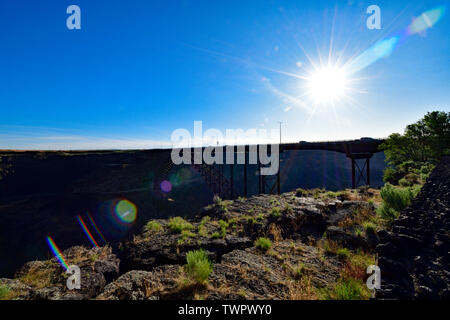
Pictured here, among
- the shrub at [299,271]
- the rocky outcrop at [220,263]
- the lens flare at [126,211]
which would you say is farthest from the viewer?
the lens flare at [126,211]

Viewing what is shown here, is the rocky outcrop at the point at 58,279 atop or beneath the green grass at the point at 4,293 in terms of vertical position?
beneath

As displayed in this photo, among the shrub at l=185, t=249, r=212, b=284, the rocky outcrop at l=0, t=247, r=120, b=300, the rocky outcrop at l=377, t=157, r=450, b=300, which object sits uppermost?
the rocky outcrop at l=377, t=157, r=450, b=300

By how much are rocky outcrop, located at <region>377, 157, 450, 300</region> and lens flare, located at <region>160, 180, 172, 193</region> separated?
149 ft

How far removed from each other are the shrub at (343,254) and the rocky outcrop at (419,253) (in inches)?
49.7

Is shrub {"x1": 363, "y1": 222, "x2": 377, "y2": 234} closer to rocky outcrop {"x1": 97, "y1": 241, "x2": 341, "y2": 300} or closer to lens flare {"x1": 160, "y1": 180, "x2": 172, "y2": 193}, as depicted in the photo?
rocky outcrop {"x1": 97, "y1": 241, "x2": 341, "y2": 300}

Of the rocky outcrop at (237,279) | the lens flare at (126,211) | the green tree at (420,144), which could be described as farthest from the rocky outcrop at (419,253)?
the lens flare at (126,211)

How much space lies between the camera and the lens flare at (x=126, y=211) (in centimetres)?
3688

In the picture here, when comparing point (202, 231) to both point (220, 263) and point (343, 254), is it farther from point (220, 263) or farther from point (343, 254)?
point (343, 254)

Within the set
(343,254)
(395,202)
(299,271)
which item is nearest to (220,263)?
(299,271)

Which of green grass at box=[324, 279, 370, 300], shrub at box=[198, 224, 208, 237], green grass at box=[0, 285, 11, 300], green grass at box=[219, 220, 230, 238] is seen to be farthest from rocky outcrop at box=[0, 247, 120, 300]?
green grass at box=[324, 279, 370, 300]

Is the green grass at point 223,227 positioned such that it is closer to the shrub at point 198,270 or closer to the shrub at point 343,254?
the shrub at point 198,270

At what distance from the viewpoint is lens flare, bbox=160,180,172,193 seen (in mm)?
45094

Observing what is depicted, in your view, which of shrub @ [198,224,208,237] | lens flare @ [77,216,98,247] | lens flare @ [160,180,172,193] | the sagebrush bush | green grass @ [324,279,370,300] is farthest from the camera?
lens flare @ [160,180,172,193]

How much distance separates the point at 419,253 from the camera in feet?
11.0
